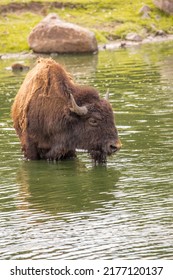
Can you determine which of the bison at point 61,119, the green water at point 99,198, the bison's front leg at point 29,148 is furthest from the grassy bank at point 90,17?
the bison at point 61,119

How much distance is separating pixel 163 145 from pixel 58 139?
8.91 feet

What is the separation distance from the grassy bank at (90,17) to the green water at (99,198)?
96.7ft

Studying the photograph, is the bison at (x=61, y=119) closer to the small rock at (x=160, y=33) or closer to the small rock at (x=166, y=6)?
the small rock at (x=160, y=33)

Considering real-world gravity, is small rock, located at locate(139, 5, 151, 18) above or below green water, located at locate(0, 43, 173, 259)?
below

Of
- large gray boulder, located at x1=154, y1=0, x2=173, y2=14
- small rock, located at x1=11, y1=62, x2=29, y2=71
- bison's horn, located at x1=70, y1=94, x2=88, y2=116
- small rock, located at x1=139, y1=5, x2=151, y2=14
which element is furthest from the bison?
large gray boulder, located at x1=154, y1=0, x2=173, y2=14

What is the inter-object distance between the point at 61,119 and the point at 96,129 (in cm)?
85

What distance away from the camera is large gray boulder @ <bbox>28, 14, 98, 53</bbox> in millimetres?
50875

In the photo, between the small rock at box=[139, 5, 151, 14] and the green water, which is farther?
the small rock at box=[139, 5, 151, 14]

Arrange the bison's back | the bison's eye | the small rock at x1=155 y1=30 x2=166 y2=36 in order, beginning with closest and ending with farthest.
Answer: the bison's eye
the bison's back
the small rock at x1=155 y1=30 x2=166 y2=36

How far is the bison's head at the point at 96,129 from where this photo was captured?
19.2 m

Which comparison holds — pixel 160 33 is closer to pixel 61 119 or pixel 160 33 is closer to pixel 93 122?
pixel 61 119

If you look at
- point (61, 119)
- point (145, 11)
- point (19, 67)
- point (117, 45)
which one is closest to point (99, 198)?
point (61, 119)

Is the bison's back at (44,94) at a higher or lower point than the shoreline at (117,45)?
higher

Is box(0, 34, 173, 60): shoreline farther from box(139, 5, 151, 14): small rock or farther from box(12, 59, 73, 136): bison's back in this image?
box(12, 59, 73, 136): bison's back
